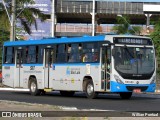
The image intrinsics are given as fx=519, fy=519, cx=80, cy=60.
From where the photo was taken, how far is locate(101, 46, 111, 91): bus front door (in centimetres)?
2391

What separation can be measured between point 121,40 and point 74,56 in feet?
9.42

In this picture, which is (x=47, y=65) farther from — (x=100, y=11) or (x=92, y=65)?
(x=100, y=11)

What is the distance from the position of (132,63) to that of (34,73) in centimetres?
690

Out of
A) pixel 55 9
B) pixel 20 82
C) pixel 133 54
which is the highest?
pixel 55 9

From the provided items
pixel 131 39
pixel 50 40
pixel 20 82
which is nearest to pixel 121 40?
pixel 131 39

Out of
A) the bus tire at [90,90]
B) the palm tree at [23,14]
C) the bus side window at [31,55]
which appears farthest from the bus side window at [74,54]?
the palm tree at [23,14]

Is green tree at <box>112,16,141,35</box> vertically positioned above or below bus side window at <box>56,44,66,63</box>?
above

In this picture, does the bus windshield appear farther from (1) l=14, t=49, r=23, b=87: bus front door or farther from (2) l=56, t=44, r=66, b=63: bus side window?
(1) l=14, t=49, r=23, b=87: bus front door

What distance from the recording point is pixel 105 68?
24016mm

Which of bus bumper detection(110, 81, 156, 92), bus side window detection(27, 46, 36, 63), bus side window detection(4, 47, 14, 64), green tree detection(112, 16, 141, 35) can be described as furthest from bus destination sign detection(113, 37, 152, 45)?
green tree detection(112, 16, 141, 35)

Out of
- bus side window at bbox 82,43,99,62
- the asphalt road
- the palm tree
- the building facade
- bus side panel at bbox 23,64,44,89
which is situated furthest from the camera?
the building facade

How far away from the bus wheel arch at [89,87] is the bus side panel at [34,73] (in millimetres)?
3644

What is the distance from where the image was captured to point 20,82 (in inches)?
1172

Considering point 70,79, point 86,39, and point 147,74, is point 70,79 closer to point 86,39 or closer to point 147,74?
point 86,39
